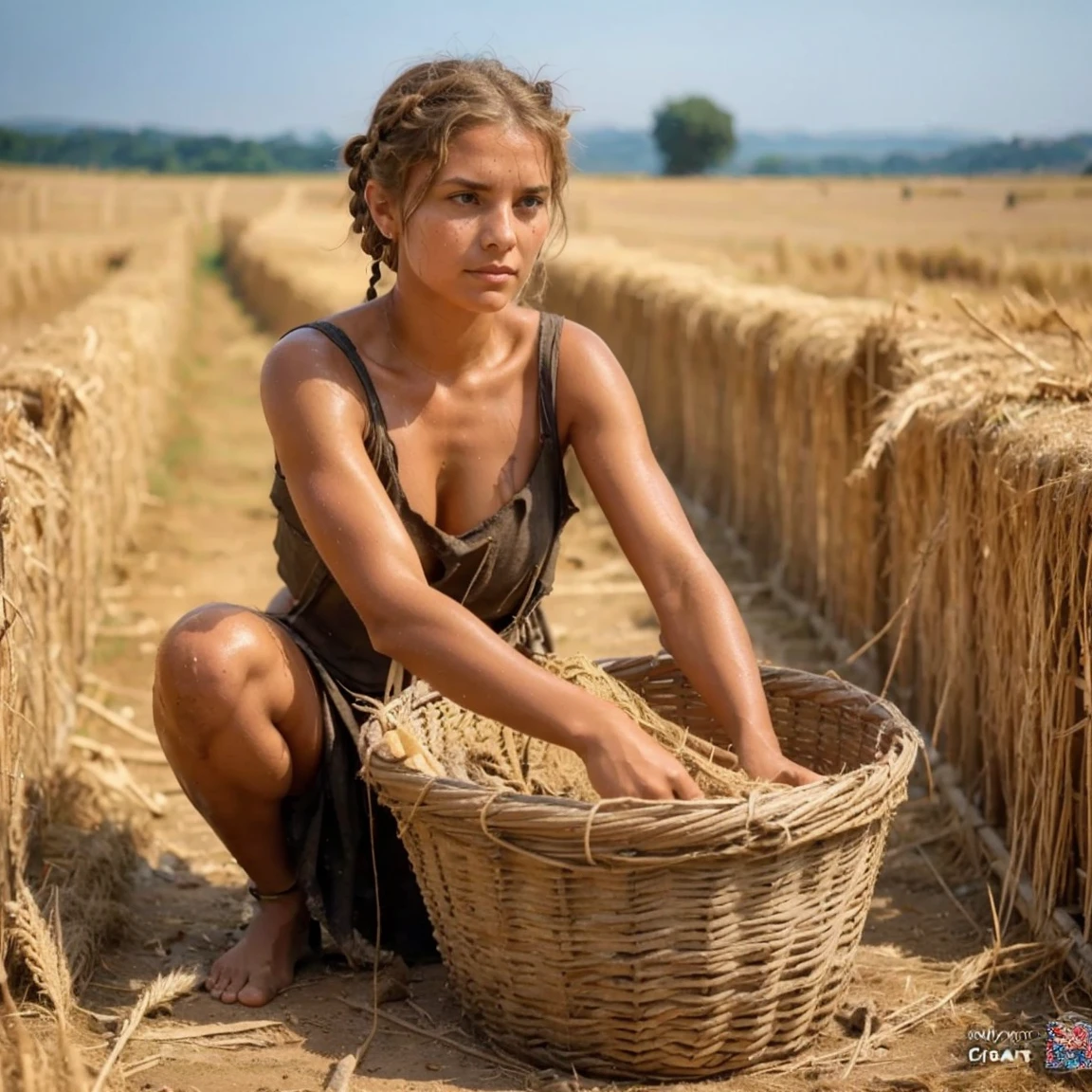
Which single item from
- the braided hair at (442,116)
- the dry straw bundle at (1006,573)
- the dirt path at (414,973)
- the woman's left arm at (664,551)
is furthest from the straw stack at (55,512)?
the dry straw bundle at (1006,573)

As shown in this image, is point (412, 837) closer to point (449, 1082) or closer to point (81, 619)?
point (449, 1082)

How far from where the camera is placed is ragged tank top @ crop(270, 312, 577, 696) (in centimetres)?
288

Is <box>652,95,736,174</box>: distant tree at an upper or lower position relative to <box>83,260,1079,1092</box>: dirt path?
upper

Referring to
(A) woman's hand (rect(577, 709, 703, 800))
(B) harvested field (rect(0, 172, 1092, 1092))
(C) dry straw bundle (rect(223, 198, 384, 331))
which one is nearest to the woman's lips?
(B) harvested field (rect(0, 172, 1092, 1092))

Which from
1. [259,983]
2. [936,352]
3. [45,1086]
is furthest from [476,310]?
[936,352]

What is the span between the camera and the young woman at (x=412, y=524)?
8.52 ft

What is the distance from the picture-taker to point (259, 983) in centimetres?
284

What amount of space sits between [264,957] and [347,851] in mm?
247

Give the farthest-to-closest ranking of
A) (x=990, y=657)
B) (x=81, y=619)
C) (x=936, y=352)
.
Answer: (x=81, y=619)
(x=936, y=352)
(x=990, y=657)

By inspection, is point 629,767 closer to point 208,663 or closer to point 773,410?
point 208,663

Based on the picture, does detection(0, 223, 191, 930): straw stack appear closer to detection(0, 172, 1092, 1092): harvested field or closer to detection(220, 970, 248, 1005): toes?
detection(0, 172, 1092, 1092): harvested field

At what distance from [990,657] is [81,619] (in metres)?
3.17

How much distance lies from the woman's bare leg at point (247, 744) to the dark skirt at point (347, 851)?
33 millimetres

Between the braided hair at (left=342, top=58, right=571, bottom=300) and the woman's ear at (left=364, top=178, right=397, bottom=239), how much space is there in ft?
0.06
